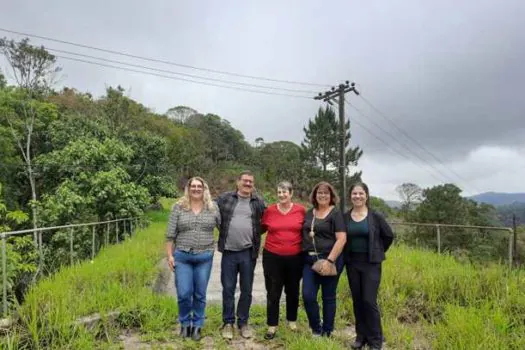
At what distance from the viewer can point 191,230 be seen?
3.89 meters

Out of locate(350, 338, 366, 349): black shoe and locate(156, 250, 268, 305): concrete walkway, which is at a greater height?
locate(350, 338, 366, 349): black shoe

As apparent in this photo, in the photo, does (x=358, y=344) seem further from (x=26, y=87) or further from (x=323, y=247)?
(x=26, y=87)

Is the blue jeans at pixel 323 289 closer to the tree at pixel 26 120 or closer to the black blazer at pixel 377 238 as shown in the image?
the black blazer at pixel 377 238

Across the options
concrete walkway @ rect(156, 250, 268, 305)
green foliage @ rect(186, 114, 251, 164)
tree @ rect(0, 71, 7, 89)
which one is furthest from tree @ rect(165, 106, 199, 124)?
concrete walkway @ rect(156, 250, 268, 305)

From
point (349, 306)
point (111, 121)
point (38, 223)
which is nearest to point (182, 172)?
point (111, 121)

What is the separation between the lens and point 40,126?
20.1m

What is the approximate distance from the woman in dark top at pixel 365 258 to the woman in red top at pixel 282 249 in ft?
1.58

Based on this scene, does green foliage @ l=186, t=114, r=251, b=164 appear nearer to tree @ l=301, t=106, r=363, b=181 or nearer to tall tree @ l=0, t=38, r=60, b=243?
tree @ l=301, t=106, r=363, b=181

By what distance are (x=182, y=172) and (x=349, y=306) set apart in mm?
37254

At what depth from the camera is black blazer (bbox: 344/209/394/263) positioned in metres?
3.56

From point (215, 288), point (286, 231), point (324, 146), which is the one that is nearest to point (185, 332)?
point (286, 231)

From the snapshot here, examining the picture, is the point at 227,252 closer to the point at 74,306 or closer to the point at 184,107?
the point at 74,306

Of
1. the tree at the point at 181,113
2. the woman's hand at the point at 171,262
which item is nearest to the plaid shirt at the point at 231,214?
the woman's hand at the point at 171,262

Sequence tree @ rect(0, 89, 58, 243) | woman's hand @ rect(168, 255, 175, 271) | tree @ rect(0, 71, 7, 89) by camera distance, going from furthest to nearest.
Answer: tree @ rect(0, 71, 7, 89)
tree @ rect(0, 89, 58, 243)
woman's hand @ rect(168, 255, 175, 271)
